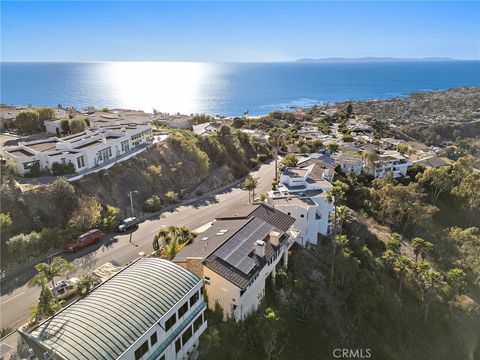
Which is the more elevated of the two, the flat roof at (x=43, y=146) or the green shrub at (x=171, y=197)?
the flat roof at (x=43, y=146)

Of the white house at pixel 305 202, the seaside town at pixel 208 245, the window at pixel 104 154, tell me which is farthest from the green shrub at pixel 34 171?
the white house at pixel 305 202

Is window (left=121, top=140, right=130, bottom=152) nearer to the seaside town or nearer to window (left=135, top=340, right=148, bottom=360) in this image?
the seaside town

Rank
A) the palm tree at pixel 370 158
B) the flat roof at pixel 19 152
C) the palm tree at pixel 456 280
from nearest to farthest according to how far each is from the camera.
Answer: the palm tree at pixel 456 280 → the flat roof at pixel 19 152 → the palm tree at pixel 370 158

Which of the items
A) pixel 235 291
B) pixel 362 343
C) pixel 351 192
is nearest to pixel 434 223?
pixel 351 192

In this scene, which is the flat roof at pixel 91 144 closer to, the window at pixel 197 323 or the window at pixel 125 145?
the window at pixel 125 145

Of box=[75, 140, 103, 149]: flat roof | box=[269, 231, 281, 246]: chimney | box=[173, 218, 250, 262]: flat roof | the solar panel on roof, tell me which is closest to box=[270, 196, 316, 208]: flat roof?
the solar panel on roof

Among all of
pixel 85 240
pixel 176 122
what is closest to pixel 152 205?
pixel 85 240

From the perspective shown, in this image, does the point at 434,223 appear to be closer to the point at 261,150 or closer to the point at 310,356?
the point at 261,150
